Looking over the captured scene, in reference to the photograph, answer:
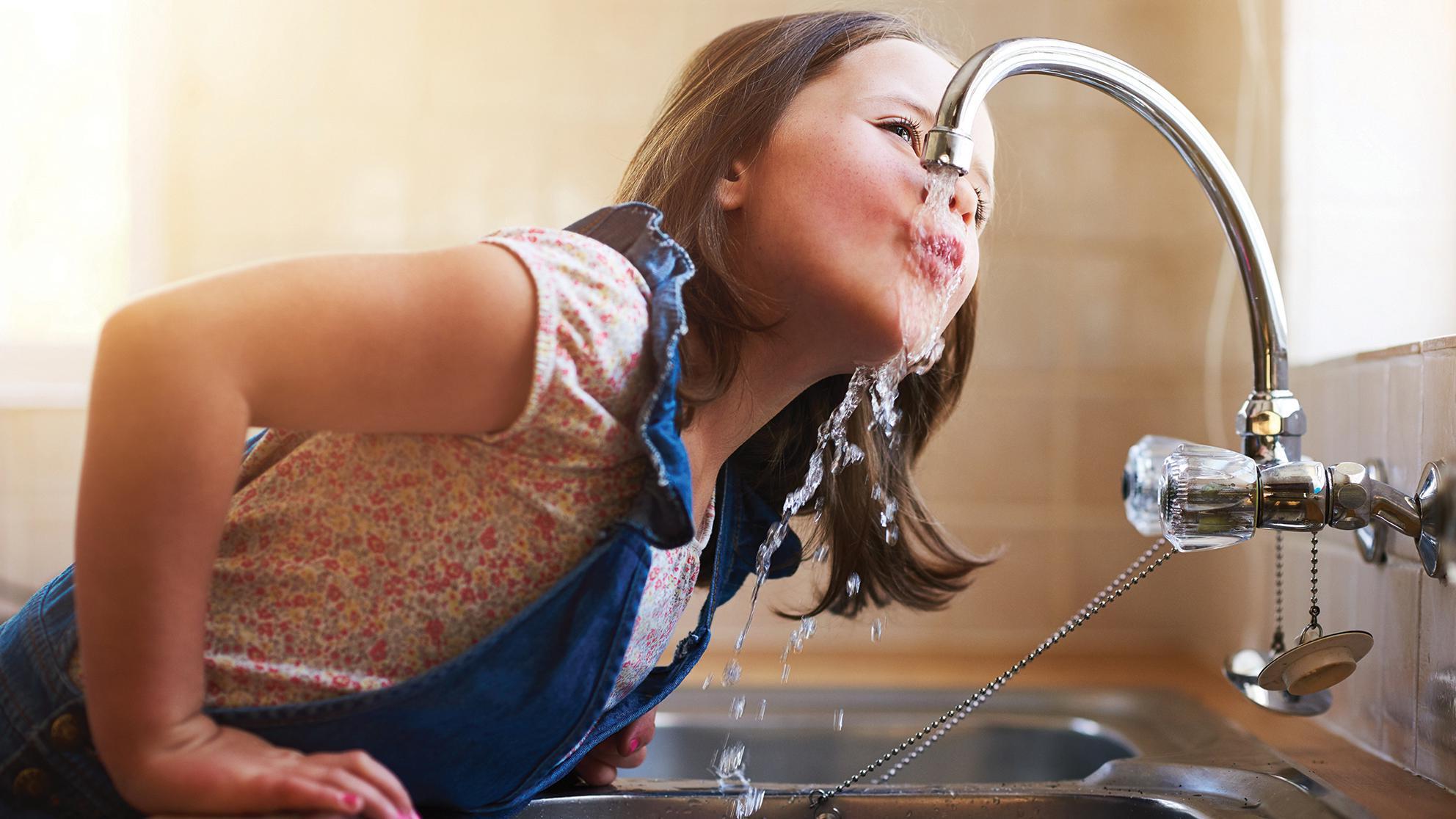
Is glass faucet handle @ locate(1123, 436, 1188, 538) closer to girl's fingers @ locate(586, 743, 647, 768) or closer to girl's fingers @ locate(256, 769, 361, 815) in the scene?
girl's fingers @ locate(586, 743, 647, 768)

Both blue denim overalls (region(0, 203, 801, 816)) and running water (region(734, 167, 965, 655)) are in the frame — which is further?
running water (region(734, 167, 965, 655))

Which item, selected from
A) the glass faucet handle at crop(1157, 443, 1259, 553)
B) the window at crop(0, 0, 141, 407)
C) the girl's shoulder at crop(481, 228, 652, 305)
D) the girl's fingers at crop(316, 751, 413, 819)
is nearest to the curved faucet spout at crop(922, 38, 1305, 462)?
the glass faucet handle at crop(1157, 443, 1259, 553)

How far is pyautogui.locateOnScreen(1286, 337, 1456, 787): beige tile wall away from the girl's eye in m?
0.34

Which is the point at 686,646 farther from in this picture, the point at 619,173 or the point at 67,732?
the point at 619,173

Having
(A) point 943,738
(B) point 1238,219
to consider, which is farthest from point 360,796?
(A) point 943,738

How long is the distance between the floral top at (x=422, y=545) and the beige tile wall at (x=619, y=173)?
2.55 ft

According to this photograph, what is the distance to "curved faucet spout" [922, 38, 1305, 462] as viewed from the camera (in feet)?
2.19

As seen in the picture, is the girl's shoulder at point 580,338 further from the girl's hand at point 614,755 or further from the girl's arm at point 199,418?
the girl's hand at point 614,755

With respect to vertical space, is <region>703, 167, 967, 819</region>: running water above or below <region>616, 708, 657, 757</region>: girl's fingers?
above

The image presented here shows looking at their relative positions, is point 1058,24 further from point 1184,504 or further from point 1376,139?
point 1184,504

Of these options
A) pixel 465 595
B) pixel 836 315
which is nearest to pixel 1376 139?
pixel 836 315

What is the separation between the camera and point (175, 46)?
1.38 metres

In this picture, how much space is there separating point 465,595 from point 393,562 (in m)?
0.04

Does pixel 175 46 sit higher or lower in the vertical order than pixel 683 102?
higher
